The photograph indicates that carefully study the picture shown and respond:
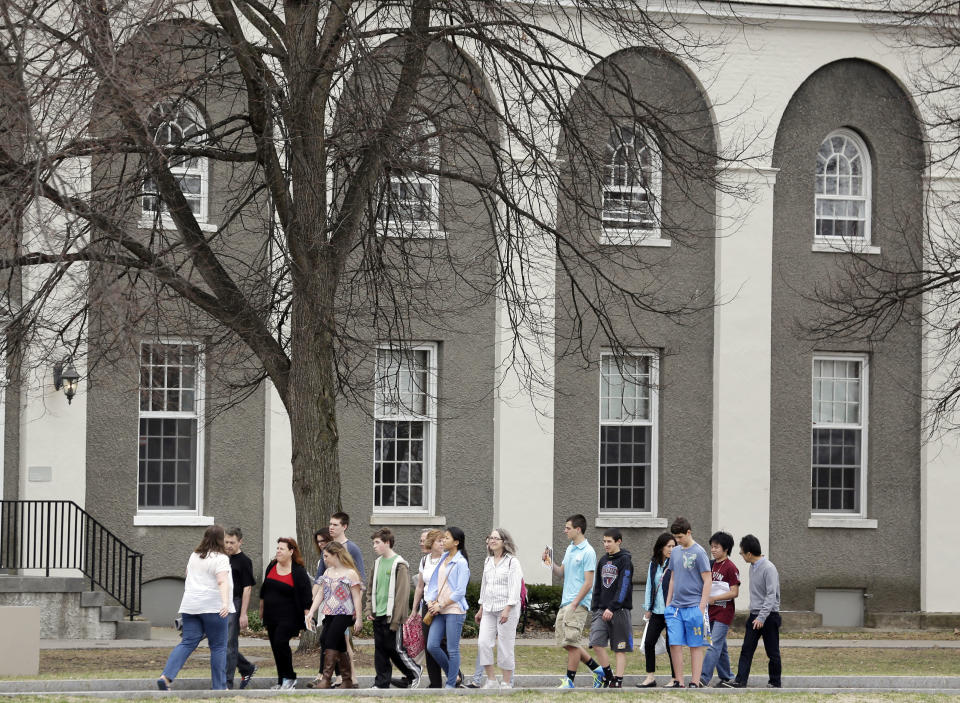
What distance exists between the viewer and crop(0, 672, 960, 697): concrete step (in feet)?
46.5

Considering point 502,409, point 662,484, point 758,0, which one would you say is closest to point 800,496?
point 662,484

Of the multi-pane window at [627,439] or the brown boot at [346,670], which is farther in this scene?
the multi-pane window at [627,439]

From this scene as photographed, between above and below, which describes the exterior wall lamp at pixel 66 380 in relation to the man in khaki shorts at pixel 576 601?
above

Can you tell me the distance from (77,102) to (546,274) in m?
12.3

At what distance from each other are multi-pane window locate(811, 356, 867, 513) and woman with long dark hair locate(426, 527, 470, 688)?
523 inches

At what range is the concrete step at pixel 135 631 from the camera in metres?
21.9

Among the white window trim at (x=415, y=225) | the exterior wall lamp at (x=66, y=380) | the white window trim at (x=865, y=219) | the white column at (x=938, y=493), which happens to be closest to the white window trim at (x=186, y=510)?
the exterior wall lamp at (x=66, y=380)

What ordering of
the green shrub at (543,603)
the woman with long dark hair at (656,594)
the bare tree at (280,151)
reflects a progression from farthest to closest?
the green shrub at (543,603) → the woman with long dark hair at (656,594) → the bare tree at (280,151)

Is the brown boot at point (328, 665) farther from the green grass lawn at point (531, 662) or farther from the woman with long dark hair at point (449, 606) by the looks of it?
the green grass lawn at point (531, 662)

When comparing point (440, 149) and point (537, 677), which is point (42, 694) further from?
point (440, 149)

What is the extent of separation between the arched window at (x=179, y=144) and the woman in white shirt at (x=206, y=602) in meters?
4.19

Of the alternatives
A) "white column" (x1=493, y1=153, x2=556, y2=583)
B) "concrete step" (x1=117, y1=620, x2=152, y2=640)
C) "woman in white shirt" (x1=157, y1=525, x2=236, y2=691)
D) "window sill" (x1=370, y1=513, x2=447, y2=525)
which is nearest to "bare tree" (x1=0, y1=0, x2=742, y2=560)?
"woman in white shirt" (x1=157, y1=525, x2=236, y2=691)

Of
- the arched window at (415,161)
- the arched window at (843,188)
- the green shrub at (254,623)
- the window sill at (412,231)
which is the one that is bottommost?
the green shrub at (254,623)

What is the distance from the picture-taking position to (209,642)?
1420 centimetres
